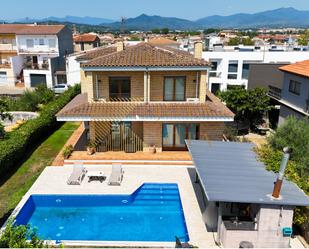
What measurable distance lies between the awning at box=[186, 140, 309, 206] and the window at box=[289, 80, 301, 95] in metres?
17.0

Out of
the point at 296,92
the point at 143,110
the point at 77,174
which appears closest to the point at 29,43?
the point at 143,110

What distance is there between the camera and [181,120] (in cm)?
2766

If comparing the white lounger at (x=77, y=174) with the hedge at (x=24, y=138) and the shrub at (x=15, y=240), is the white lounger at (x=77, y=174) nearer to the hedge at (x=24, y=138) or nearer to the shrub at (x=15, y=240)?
the hedge at (x=24, y=138)

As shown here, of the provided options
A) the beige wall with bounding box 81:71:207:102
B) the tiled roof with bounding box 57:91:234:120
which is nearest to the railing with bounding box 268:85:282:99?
the tiled roof with bounding box 57:91:234:120

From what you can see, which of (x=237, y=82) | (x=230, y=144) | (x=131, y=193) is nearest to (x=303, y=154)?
(x=230, y=144)

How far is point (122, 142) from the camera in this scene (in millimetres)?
30078

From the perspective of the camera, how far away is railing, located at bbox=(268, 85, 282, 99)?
4079 cm

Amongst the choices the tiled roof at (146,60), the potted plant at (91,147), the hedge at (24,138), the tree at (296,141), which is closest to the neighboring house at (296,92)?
the tree at (296,141)

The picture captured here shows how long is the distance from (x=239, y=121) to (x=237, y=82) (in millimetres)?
24442

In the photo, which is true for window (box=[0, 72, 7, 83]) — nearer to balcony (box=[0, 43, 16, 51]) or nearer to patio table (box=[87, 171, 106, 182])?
balcony (box=[0, 43, 16, 51])

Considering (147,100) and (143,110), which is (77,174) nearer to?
(143,110)

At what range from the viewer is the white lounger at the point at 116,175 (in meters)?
24.1

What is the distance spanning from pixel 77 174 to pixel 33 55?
63.6 m

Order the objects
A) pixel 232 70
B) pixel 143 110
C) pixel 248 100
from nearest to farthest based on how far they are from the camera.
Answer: pixel 143 110 → pixel 248 100 → pixel 232 70
